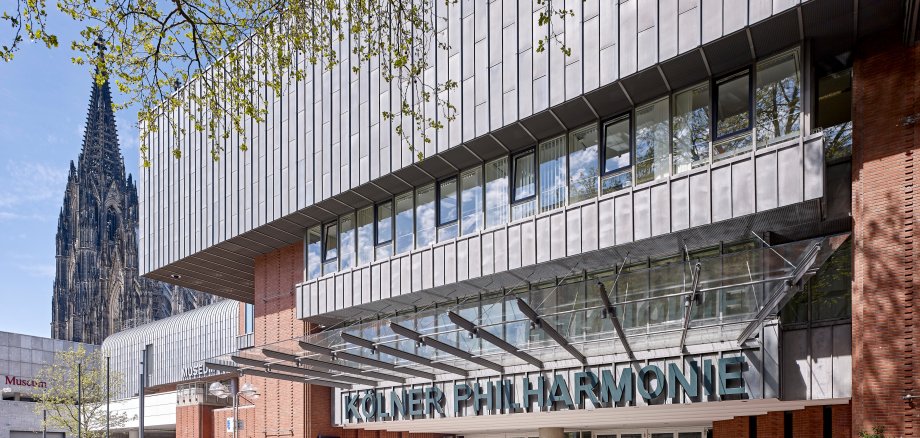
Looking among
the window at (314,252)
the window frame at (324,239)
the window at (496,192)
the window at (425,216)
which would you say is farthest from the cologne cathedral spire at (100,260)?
the window at (496,192)

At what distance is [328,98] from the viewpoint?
83.4 feet

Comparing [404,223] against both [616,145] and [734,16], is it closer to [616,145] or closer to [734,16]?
[616,145]

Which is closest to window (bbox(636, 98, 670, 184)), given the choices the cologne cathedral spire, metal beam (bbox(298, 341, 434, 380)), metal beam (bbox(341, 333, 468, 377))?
metal beam (bbox(341, 333, 468, 377))

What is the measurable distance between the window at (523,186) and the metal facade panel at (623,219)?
9.33 ft

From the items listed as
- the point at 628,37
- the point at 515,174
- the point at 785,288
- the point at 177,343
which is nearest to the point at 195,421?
the point at 177,343

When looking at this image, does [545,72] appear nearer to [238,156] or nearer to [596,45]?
[596,45]

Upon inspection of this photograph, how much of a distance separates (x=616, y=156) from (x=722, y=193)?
121 inches

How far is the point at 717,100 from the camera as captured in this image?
17312 millimetres

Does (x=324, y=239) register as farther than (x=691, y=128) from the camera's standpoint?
Yes

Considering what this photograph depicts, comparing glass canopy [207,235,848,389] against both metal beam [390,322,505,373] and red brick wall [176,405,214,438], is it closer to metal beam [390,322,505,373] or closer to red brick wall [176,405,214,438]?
metal beam [390,322,505,373]

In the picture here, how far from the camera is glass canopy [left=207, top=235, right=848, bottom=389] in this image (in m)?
15.4

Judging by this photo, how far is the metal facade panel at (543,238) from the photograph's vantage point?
64.7 ft

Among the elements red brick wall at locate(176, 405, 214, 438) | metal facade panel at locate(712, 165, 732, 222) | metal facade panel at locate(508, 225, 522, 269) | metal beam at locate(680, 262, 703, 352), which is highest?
metal facade panel at locate(712, 165, 732, 222)

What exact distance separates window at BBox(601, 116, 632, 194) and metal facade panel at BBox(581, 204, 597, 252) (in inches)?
22.9
